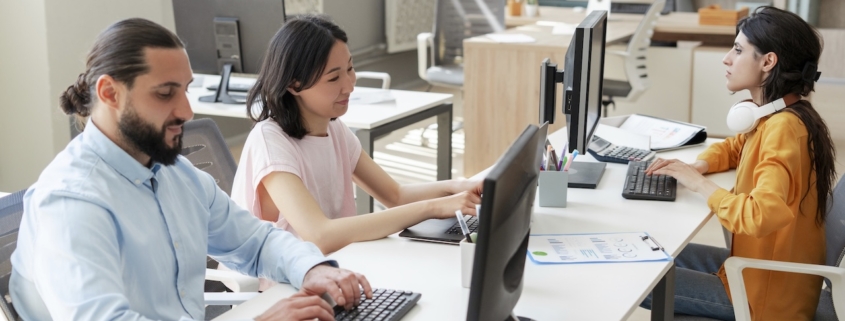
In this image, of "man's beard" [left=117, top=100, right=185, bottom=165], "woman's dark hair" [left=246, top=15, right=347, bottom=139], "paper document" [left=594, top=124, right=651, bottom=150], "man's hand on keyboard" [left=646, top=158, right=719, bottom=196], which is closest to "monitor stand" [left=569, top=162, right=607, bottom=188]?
"man's hand on keyboard" [left=646, top=158, right=719, bottom=196]

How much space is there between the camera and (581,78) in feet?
6.79

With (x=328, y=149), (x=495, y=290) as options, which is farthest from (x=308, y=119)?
(x=495, y=290)

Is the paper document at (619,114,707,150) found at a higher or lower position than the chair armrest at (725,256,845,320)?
higher

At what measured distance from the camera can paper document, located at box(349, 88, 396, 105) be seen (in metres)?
3.34

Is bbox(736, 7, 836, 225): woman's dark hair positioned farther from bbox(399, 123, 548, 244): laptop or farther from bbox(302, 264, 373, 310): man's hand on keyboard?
bbox(302, 264, 373, 310): man's hand on keyboard

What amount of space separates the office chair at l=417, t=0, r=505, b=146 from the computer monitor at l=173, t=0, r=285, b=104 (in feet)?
6.07

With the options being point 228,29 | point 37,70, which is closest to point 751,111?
point 228,29

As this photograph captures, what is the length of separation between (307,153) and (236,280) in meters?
0.32

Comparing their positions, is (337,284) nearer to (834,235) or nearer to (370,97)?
(834,235)

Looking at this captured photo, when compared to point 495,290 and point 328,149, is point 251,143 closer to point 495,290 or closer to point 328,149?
point 328,149

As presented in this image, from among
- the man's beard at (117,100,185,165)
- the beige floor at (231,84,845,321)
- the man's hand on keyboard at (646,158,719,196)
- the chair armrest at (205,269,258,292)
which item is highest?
the man's beard at (117,100,185,165)

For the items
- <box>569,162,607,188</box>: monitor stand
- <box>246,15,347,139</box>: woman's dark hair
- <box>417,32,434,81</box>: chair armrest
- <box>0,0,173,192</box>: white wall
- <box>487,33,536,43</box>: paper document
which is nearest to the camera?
<box>246,15,347,139</box>: woman's dark hair

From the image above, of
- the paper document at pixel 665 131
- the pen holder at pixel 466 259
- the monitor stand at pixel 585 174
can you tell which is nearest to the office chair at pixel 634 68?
the paper document at pixel 665 131

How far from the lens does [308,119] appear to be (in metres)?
1.99
